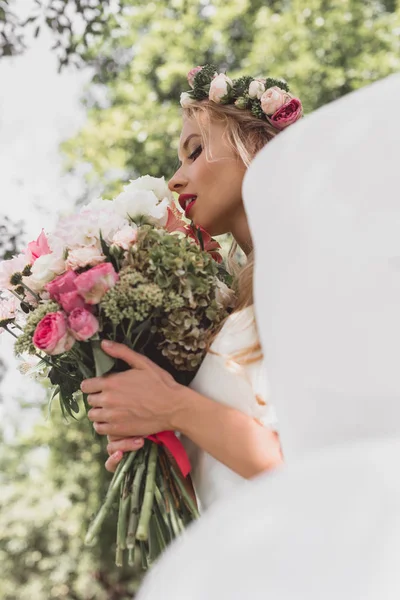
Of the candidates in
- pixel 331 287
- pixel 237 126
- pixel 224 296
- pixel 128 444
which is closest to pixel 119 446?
pixel 128 444

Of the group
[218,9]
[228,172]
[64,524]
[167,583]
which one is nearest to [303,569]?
[167,583]

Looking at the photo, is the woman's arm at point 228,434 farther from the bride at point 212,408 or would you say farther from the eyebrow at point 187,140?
the eyebrow at point 187,140

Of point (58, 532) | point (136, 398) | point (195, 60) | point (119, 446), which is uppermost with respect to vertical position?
point (136, 398)

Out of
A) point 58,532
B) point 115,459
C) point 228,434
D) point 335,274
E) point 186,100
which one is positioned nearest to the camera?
point 335,274

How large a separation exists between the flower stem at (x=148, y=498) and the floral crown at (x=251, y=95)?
149cm

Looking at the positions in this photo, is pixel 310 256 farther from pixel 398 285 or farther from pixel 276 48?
pixel 276 48

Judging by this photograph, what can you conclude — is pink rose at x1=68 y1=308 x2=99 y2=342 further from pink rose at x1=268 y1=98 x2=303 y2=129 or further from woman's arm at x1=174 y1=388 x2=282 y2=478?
pink rose at x1=268 y1=98 x2=303 y2=129

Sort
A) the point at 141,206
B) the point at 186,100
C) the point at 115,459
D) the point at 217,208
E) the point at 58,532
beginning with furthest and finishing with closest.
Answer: the point at 58,532 < the point at 186,100 < the point at 217,208 < the point at 141,206 < the point at 115,459

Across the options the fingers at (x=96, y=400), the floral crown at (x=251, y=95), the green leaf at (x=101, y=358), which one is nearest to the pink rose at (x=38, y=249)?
the green leaf at (x=101, y=358)

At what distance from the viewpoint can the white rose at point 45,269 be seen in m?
2.56

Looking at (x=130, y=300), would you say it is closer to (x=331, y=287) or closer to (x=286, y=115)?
(x=331, y=287)

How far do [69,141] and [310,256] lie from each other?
368 inches

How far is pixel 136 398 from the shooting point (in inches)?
95.0

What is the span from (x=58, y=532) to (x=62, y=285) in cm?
1140
